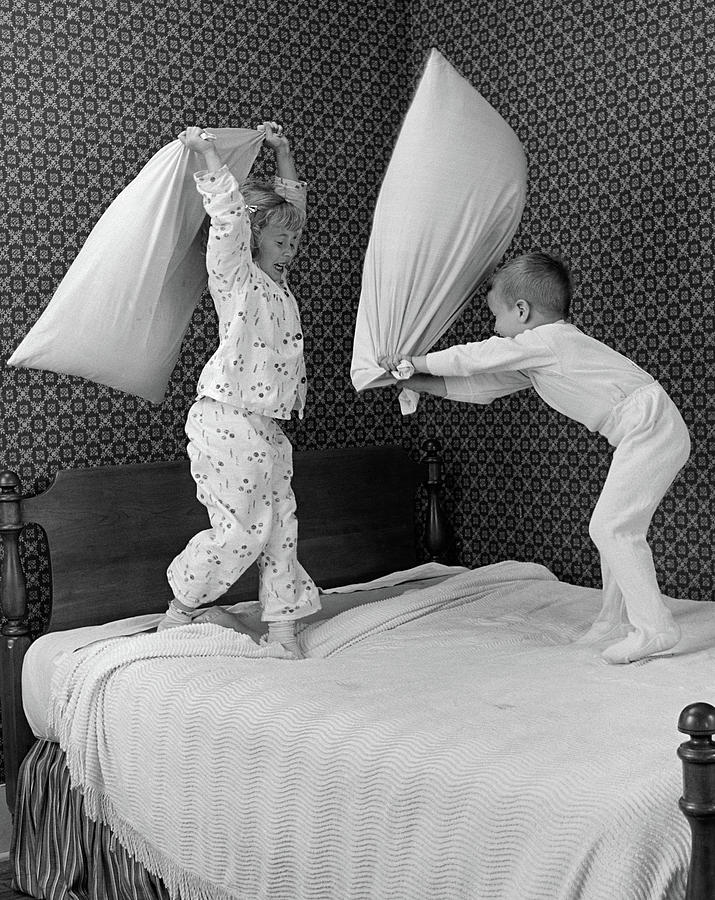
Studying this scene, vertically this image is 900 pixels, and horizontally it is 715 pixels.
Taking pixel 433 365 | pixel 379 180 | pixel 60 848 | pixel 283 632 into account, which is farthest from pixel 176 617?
pixel 379 180

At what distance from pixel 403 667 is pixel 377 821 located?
0.58 m

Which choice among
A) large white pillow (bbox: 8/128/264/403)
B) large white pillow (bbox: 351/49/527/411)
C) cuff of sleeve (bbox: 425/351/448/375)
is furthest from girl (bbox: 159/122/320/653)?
cuff of sleeve (bbox: 425/351/448/375)

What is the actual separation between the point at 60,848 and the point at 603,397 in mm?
1559

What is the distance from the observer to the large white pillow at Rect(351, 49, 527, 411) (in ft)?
8.08

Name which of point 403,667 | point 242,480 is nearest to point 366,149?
point 242,480

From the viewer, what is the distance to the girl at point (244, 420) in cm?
246

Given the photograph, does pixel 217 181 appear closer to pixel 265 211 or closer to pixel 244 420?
pixel 265 211

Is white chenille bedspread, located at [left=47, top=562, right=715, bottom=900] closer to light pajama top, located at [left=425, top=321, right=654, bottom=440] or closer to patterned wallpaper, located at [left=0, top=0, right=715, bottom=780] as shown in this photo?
light pajama top, located at [left=425, top=321, right=654, bottom=440]

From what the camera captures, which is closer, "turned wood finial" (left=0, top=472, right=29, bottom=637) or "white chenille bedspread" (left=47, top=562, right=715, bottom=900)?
"white chenille bedspread" (left=47, top=562, right=715, bottom=900)

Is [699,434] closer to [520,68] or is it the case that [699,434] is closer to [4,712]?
[520,68]

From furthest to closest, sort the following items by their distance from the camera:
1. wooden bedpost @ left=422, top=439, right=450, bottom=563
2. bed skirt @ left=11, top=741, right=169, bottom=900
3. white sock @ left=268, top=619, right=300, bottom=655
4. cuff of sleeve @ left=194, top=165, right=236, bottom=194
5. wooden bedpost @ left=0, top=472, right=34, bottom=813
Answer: wooden bedpost @ left=422, top=439, right=450, bottom=563, wooden bedpost @ left=0, top=472, right=34, bottom=813, white sock @ left=268, top=619, right=300, bottom=655, cuff of sleeve @ left=194, top=165, right=236, bottom=194, bed skirt @ left=11, top=741, right=169, bottom=900

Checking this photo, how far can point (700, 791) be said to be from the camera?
3.98ft

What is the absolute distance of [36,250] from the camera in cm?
286

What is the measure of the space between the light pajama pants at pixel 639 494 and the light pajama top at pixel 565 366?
0.16 feet
